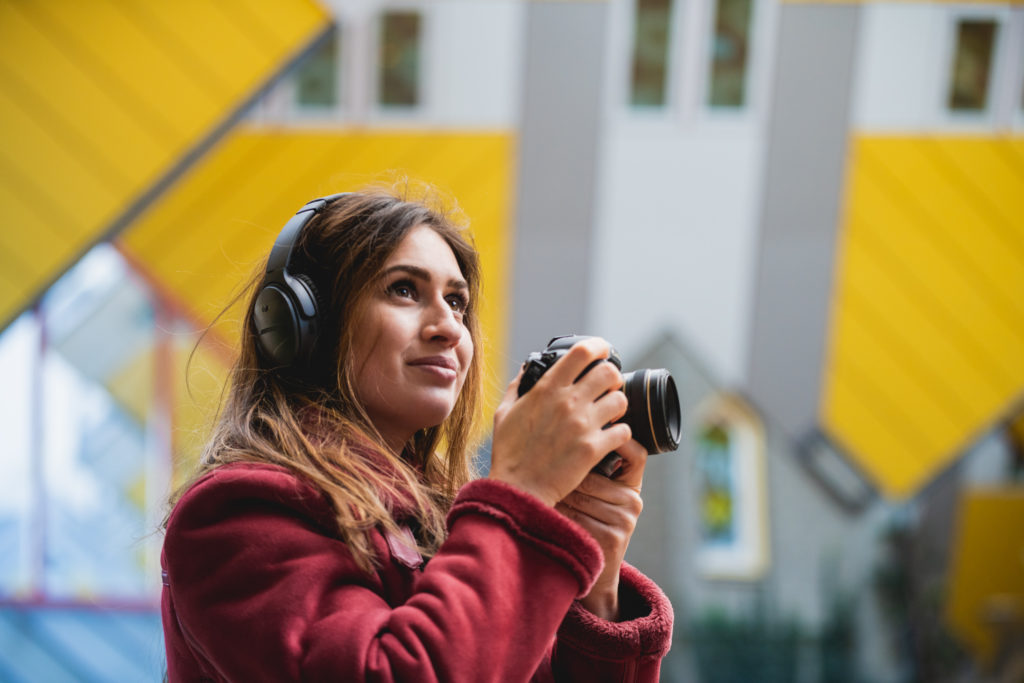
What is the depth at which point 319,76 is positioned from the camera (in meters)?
3.41

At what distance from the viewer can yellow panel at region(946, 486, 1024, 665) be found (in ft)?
11.2

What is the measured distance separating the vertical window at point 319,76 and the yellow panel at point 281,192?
132mm

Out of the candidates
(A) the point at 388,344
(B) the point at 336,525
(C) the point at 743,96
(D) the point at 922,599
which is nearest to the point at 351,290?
(A) the point at 388,344

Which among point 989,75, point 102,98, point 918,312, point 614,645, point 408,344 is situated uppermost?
point 989,75

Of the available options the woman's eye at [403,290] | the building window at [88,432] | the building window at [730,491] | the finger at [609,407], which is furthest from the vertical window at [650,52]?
the finger at [609,407]

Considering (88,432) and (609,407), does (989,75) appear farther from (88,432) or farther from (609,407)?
(88,432)

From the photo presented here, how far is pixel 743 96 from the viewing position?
11.4 feet

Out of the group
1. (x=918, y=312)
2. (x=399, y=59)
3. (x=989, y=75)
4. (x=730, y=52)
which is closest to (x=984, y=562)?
(x=918, y=312)

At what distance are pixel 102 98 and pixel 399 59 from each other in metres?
1.08

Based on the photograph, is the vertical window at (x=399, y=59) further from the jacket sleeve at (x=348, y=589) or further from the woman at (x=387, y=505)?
the jacket sleeve at (x=348, y=589)

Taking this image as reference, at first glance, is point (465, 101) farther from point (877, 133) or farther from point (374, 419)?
point (374, 419)

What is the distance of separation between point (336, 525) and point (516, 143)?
2.92 m

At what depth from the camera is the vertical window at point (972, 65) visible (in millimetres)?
3465

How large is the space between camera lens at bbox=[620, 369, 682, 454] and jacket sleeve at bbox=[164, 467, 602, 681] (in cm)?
13
